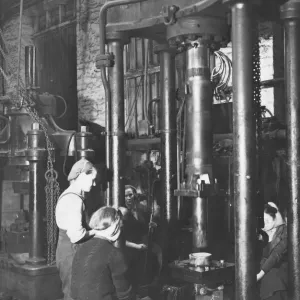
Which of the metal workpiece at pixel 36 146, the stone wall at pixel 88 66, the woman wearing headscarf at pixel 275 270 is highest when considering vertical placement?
the stone wall at pixel 88 66

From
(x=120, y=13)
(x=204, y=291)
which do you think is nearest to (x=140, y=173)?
(x=120, y=13)

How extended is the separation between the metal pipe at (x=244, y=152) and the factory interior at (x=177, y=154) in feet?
0.03

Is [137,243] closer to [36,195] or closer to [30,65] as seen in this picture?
[36,195]

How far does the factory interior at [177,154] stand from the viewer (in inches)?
168

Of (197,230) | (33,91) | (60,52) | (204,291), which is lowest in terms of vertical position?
(204,291)

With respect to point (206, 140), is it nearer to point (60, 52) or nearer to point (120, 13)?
point (120, 13)

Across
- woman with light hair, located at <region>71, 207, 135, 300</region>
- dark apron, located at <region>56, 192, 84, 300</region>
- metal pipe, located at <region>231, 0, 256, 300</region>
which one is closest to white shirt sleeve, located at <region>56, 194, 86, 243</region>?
dark apron, located at <region>56, 192, 84, 300</region>

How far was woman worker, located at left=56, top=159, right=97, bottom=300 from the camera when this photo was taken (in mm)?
4504

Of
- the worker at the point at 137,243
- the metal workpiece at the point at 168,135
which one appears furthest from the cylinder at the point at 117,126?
the metal workpiece at the point at 168,135

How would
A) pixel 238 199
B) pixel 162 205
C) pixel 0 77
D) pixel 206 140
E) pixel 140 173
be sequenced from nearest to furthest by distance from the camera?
pixel 238 199 < pixel 206 140 < pixel 162 205 < pixel 140 173 < pixel 0 77

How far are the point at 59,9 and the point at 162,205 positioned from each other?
5.98 m

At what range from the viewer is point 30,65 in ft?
24.0

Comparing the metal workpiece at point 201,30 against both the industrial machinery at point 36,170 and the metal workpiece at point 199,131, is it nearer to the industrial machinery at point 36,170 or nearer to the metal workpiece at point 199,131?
the metal workpiece at point 199,131

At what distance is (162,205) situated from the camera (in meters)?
6.48
